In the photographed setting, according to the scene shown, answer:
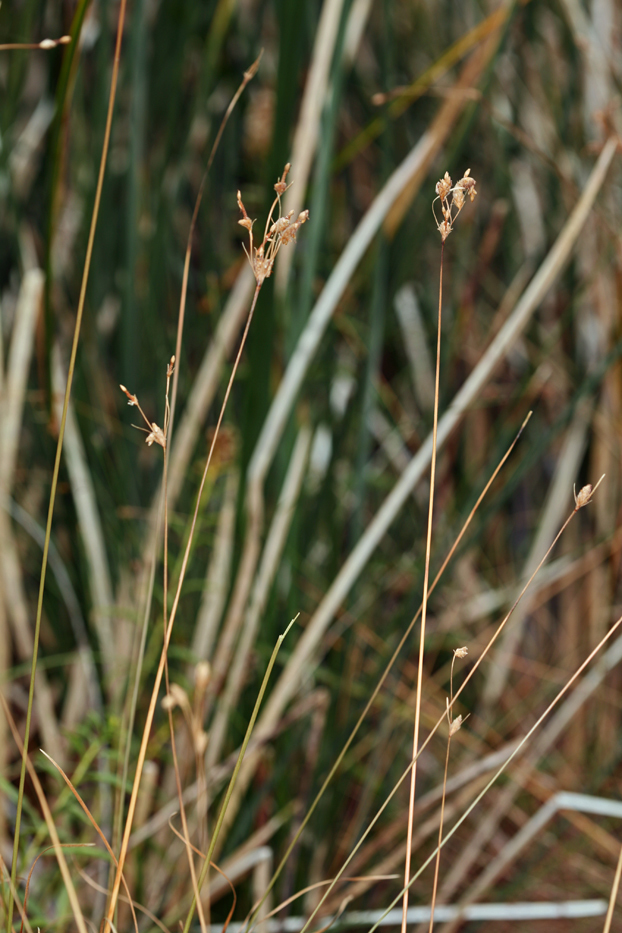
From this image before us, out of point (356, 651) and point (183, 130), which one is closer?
point (356, 651)

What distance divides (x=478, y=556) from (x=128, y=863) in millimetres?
430

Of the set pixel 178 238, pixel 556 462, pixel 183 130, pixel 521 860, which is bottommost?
pixel 521 860

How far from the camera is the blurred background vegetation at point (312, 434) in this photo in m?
0.46

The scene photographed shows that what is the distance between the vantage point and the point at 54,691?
59 centimetres

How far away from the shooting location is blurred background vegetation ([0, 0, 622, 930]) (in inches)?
18.2

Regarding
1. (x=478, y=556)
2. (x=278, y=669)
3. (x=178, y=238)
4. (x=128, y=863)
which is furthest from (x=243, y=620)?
(x=178, y=238)

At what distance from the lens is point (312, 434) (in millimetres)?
539

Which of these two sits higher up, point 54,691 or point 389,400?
point 389,400

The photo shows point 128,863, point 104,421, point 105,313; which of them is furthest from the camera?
point 105,313

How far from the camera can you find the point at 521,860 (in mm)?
577

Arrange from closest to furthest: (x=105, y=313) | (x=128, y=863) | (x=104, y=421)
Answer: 1. (x=128, y=863)
2. (x=104, y=421)
3. (x=105, y=313)

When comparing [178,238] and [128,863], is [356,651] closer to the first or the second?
[128,863]

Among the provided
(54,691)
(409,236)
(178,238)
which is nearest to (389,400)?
(409,236)

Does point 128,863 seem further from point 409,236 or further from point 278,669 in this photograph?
point 409,236
